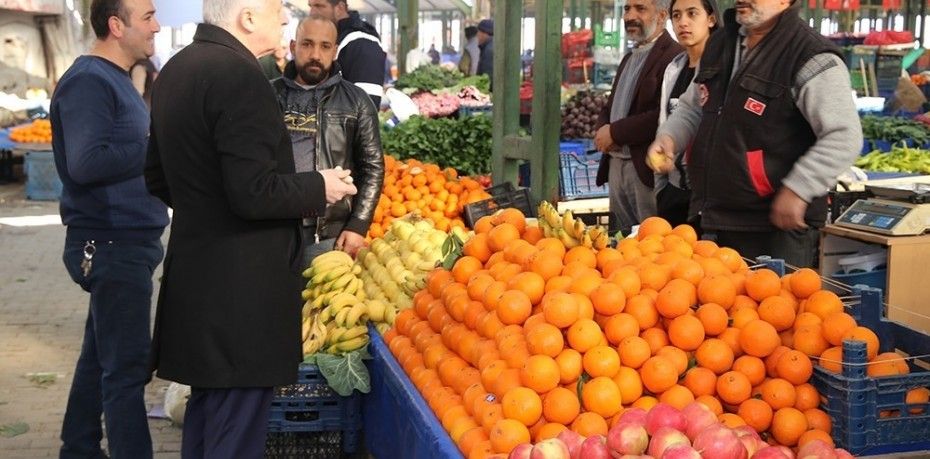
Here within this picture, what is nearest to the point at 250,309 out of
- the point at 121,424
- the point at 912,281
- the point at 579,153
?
the point at 121,424

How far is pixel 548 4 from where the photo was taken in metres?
6.83

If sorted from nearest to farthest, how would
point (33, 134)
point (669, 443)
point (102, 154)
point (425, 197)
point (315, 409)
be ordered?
point (669, 443) → point (102, 154) → point (315, 409) → point (425, 197) → point (33, 134)

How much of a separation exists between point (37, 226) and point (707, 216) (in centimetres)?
1000

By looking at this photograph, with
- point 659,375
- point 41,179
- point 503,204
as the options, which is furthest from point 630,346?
point 41,179

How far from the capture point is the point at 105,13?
182 inches

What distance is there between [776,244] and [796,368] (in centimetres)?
132

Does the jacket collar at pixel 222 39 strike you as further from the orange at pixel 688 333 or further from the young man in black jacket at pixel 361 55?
the young man in black jacket at pixel 361 55

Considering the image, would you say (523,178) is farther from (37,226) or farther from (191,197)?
A: (37,226)

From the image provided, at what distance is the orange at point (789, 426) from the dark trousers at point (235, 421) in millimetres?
1582

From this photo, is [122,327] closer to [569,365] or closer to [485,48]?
[569,365]

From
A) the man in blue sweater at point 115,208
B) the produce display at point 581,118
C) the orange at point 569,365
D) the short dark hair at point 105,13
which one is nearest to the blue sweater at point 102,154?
the man in blue sweater at point 115,208

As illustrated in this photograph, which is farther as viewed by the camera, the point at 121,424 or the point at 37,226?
the point at 37,226

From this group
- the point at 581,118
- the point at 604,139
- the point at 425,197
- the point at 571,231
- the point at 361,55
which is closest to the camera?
the point at 571,231

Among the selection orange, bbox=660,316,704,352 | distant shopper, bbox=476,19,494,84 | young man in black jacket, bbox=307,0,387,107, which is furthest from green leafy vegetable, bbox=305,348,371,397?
distant shopper, bbox=476,19,494,84
